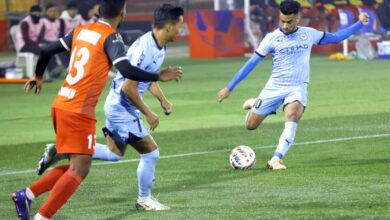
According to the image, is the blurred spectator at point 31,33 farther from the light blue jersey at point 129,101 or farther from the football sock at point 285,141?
the light blue jersey at point 129,101

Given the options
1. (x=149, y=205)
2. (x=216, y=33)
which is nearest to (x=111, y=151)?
(x=149, y=205)

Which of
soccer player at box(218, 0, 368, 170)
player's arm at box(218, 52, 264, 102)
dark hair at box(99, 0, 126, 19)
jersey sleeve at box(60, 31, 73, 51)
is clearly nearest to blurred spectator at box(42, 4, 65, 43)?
soccer player at box(218, 0, 368, 170)

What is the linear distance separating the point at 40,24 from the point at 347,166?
19610 millimetres

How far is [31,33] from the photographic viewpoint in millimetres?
32375

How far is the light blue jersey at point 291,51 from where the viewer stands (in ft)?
48.5

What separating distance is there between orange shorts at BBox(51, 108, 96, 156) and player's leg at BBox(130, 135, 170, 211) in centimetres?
143

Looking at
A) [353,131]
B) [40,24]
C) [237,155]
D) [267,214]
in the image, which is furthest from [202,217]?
[40,24]

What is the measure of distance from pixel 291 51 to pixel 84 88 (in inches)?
208

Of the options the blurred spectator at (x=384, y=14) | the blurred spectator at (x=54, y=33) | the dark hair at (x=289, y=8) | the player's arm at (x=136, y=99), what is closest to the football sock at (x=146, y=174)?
the player's arm at (x=136, y=99)

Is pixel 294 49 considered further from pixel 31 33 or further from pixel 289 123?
pixel 31 33

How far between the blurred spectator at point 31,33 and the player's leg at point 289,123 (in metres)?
18.0

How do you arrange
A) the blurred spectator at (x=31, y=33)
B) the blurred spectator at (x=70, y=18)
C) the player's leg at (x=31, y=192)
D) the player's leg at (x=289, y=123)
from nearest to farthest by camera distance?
the player's leg at (x=31, y=192) < the player's leg at (x=289, y=123) < the blurred spectator at (x=31, y=33) < the blurred spectator at (x=70, y=18)

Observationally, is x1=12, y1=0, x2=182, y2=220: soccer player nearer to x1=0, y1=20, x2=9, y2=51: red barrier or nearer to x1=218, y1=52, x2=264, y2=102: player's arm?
x1=218, y1=52, x2=264, y2=102: player's arm

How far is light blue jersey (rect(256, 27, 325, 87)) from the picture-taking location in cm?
1480
